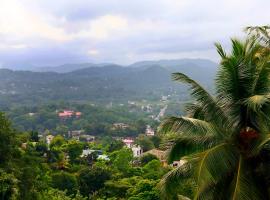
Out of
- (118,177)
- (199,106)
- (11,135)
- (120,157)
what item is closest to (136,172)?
(118,177)

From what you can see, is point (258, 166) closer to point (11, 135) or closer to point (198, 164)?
point (198, 164)

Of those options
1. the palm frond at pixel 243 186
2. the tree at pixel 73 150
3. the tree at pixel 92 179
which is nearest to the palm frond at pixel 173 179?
the palm frond at pixel 243 186

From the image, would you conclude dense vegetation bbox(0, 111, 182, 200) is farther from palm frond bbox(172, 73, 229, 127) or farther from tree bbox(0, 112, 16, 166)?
palm frond bbox(172, 73, 229, 127)

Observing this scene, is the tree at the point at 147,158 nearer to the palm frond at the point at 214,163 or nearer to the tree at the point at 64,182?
the tree at the point at 64,182

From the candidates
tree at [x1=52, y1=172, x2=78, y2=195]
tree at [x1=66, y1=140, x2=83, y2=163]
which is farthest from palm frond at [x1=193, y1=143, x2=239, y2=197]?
tree at [x1=66, y1=140, x2=83, y2=163]

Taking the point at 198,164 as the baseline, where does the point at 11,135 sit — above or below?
below

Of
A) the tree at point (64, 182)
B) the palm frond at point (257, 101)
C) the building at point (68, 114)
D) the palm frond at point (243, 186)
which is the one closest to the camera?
the palm frond at point (257, 101)

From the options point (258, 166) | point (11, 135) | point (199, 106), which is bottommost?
point (11, 135)

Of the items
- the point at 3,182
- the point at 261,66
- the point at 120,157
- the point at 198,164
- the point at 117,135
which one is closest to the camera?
the point at 198,164
